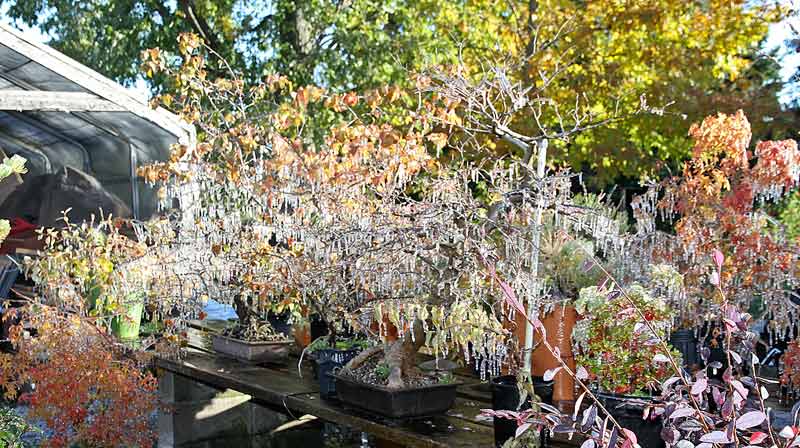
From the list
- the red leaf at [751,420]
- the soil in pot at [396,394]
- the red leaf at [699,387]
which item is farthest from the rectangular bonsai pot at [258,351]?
the red leaf at [751,420]

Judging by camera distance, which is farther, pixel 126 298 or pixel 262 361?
pixel 126 298

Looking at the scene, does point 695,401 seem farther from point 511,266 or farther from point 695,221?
point 695,221

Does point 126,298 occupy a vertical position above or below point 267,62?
below

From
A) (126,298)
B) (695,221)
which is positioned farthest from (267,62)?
(695,221)

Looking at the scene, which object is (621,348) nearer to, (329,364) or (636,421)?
(636,421)

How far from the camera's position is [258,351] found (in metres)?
5.38

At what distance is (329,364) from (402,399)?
0.74 meters

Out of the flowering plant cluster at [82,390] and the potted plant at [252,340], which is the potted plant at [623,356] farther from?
the flowering plant cluster at [82,390]

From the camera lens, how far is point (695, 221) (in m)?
4.93

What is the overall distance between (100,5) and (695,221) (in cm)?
970

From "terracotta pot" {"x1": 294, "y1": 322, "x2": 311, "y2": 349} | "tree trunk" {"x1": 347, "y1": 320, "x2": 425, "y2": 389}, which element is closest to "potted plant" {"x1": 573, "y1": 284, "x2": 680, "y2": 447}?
"tree trunk" {"x1": 347, "y1": 320, "x2": 425, "y2": 389}

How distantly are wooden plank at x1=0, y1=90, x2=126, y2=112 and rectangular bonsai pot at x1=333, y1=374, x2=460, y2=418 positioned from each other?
432 cm

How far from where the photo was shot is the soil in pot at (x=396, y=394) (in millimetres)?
3689

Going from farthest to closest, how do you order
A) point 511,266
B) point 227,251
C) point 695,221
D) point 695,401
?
point 227,251
point 695,221
point 511,266
point 695,401
